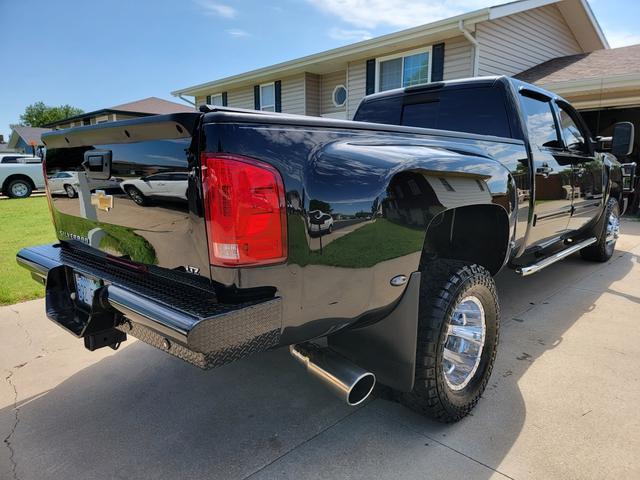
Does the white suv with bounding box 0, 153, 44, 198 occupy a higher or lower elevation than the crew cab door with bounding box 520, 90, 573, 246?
lower

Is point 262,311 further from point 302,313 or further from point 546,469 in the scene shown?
point 546,469

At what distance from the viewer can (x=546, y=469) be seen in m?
2.04

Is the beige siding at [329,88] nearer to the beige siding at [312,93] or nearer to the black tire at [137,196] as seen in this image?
the beige siding at [312,93]

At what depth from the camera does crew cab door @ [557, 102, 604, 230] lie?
13.4 feet

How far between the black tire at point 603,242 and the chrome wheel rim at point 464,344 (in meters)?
3.78

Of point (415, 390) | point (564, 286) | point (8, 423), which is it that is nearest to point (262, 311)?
point (415, 390)

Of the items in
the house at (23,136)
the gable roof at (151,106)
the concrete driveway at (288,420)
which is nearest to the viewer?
the concrete driveway at (288,420)

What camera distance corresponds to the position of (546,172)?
3404 millimetres

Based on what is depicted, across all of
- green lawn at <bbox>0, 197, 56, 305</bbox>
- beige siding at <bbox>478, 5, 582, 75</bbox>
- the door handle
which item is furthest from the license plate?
beige siding at <bbox>478, 5, 582, 75</bbox>

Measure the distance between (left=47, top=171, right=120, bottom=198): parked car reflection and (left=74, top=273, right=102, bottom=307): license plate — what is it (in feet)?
1.49

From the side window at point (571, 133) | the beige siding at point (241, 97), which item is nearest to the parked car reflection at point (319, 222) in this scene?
the side window at point (571, 133)

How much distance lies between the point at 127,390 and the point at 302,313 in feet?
5.73

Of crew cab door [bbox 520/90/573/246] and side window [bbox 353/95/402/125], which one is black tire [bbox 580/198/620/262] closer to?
crew cab door [bbox 520/90/573/246]

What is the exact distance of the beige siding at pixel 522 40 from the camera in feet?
35.3
